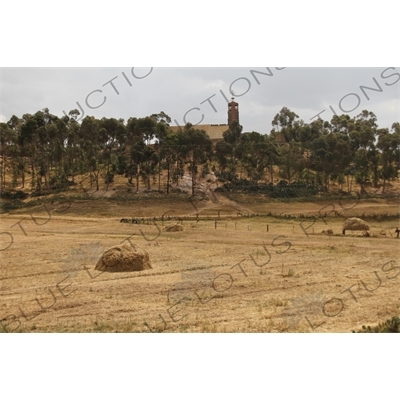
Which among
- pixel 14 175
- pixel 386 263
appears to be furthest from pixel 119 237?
pixel 14 175

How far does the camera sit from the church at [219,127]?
78.7m

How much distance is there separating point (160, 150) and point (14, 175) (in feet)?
60.0

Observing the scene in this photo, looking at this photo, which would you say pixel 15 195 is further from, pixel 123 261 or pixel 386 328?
pixel 386 328

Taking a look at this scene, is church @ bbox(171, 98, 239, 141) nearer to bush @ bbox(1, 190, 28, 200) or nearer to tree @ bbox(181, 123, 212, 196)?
tree @ bbox(181, 123, 212, 196)

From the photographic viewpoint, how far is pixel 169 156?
176 feet

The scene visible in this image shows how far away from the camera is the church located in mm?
78700

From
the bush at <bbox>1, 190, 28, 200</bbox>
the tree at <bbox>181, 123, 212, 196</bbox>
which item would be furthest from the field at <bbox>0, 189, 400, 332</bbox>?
the tree at <bbox>181, 123, 212, 196</bbox>

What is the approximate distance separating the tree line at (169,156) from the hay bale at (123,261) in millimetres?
33719

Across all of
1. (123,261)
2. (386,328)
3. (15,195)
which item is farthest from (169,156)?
(386,328)

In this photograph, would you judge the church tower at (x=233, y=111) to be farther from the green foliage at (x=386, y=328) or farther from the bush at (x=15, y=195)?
the green foliage at (x=386, y=328)

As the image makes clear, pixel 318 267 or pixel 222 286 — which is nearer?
pixel 222 286

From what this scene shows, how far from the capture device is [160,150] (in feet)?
176

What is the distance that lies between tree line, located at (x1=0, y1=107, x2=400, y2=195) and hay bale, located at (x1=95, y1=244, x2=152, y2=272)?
3372cm

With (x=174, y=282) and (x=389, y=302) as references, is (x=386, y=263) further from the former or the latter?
(x=174, y=282)
